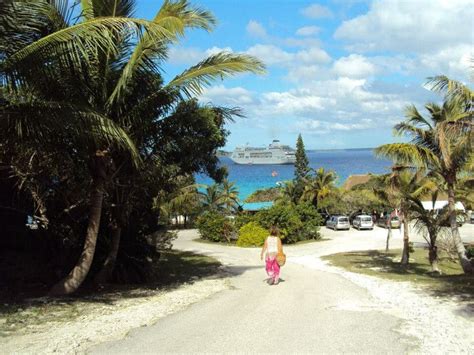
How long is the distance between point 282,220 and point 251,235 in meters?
2.75

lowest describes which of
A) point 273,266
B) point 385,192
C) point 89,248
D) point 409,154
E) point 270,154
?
point 273,266

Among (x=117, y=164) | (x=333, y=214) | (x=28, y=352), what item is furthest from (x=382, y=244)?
(x=28, y=352)

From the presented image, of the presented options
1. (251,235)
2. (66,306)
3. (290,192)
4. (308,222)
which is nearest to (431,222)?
(66,306)

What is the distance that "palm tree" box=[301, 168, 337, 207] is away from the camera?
5450cm

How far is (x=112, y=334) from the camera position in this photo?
21.6 feet

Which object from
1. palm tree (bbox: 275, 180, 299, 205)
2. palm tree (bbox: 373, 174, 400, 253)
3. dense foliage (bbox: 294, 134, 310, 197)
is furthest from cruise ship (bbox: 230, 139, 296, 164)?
palm tree (bbox: 373, 174, 400, 253)

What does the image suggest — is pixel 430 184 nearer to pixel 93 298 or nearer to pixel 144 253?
pixel 144 253

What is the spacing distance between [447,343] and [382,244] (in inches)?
1173

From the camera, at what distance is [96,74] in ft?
31.8

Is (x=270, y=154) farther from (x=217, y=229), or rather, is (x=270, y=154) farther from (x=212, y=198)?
(x=217, y=229)

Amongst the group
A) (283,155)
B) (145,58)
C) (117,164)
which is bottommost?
(117,164)

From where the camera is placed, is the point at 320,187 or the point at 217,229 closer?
the point at 217,229

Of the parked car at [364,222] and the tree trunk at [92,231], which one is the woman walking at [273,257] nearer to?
the tree trunk at [92,231]

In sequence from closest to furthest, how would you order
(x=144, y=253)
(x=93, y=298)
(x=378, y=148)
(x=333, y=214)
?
(x=93, y=298) → (x=144, y=253) → (x=378, y=148) → (x=333, y=214)
